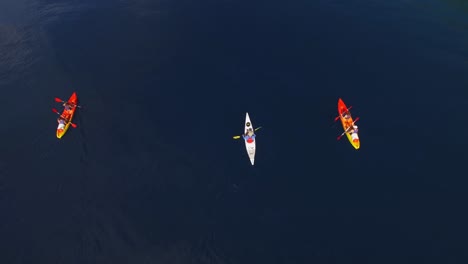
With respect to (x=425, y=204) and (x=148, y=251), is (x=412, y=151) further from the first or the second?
(x=148, y=251)

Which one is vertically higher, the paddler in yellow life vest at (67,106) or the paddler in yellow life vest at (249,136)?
the paddler in yellow life vest at (67,106)

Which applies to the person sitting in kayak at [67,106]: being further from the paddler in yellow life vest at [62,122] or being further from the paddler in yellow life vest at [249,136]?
the paddler in yellow life vest at [249,136]

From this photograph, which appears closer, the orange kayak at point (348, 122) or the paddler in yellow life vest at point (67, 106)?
the orange kayak at point (348, 122)

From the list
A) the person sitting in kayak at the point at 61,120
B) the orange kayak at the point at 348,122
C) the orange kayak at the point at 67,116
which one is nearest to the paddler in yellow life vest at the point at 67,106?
the orange kayak at the point at 67,116

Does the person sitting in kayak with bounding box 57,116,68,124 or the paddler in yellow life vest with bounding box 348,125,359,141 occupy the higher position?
the person sitting in kayak with bounding box 57,116,68,124

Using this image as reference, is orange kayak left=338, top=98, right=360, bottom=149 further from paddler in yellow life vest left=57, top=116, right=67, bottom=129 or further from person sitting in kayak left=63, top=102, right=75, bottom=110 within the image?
person sitting in kayak left=63, top=102, right=75, bottom=110

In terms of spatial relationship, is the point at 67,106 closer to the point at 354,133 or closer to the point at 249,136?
the point at 249,136

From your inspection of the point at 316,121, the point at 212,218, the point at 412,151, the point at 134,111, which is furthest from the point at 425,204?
the point at 134,111

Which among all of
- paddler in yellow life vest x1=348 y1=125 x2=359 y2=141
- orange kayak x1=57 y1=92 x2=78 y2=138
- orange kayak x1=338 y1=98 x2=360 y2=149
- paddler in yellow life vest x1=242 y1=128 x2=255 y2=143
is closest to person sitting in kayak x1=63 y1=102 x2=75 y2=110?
orange kayak x1=57 y1=92 x2=78 y2=138
